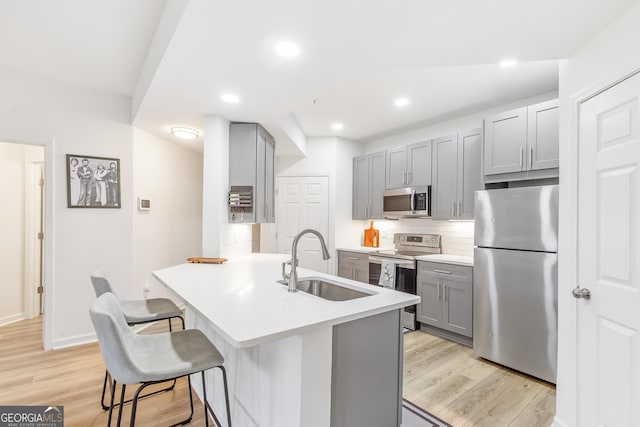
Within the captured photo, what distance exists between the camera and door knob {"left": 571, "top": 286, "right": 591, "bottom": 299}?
1.64 metres

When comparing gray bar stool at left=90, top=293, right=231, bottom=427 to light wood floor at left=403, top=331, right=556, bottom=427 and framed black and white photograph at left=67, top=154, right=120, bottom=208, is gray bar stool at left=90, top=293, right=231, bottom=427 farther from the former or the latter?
framed black and white photograph at left=67, top=154, right=120, bottom=208

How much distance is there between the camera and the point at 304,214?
4.80 m

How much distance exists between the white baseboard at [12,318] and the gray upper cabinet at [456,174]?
204 inches

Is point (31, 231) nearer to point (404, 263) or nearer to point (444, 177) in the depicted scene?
point (404, 263)

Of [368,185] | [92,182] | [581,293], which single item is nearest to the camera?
[581,293]

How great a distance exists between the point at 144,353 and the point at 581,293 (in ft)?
7.32

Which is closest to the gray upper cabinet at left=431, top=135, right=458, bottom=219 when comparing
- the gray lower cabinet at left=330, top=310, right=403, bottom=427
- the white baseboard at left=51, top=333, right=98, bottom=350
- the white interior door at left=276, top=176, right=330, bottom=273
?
the white interior door at left=276, top=176, right=330, bottom=273

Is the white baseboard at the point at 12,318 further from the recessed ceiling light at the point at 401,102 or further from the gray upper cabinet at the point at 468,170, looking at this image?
the gray upper cabinet at the point at 468,170

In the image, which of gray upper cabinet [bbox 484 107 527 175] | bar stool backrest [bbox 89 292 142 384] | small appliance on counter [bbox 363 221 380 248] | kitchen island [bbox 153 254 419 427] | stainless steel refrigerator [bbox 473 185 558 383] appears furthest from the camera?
small appliance on counter [bbox 363 221 380 248]

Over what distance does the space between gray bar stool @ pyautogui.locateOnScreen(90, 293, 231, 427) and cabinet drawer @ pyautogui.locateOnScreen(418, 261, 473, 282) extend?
250cm

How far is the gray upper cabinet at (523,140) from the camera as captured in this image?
8.49 feet

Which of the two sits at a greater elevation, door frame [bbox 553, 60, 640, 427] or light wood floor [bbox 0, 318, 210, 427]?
door frame [bbox 553, 60, 640, 427]

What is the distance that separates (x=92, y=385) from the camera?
235 centimetres

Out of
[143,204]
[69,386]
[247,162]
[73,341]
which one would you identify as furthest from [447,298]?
[73,341]
